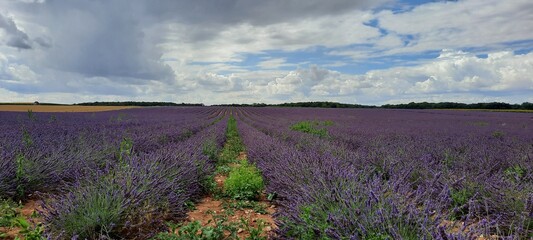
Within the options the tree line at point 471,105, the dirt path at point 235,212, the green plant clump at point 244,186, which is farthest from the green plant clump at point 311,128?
the tree line at point 471,105

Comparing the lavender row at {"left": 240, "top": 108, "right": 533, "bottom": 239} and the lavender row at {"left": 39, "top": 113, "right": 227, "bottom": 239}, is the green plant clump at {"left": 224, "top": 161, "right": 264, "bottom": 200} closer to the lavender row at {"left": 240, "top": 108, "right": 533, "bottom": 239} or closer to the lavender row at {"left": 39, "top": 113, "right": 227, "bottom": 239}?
the lavender row at {"left": 240, "top": 108, "right": 533, "bottom": 239}

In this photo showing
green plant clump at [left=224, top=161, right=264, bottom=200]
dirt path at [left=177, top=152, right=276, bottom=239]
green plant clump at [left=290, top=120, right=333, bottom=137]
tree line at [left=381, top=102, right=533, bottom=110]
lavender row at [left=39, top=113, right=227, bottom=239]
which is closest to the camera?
lavender row at [left=39, top=113, right=227, bottom=239]

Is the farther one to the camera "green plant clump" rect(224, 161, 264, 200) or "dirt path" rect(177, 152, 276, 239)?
"green plant clump" rect(224, 161, 264, 200)

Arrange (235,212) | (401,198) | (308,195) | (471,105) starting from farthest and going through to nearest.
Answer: (471,105), (235,212), (308,195), (401,198)

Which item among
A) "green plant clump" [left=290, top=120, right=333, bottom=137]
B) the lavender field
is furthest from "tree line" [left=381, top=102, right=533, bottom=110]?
the lavender field

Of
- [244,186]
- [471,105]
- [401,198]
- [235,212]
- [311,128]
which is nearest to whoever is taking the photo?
[401,198]

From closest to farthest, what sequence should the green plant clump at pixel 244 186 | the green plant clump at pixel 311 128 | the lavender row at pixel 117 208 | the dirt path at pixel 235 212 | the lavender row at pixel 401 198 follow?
the lavender row at pixel 401 198 → the lavender row at pixel 117 208 → the dirt path at pixel 235 212 → the green plant clump at pixel 244 186 → the green plant clump at pixel 311 128

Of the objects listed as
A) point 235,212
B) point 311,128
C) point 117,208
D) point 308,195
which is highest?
point 308,195

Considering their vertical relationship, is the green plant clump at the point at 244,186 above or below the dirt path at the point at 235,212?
above

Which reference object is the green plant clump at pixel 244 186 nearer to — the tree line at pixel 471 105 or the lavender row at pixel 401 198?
the lavender row at pixel 401 198

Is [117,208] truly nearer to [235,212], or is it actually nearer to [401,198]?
[235,212]

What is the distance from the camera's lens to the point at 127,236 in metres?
3.04

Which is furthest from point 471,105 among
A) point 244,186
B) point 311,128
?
point 244,186

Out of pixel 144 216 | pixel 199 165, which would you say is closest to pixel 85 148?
pixel 199 165
